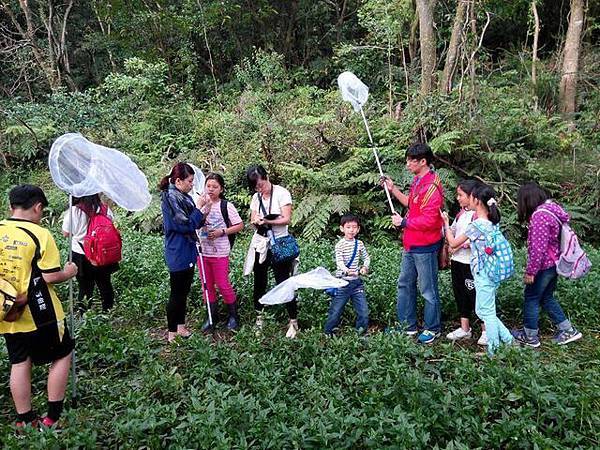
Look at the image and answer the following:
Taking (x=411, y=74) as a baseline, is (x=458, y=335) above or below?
below

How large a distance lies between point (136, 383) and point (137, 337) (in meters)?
0.76

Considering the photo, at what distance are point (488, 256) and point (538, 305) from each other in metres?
0.85

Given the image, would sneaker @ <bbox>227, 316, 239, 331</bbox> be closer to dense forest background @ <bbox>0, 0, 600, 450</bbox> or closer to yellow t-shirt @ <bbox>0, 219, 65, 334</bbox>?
dense forest background @ <bbox>0, 0, 600, 450</bbox>

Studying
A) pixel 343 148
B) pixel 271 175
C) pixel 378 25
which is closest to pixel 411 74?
pixel 378 25

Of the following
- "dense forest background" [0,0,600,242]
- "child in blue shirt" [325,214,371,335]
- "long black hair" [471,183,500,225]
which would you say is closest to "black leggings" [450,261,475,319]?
"long black hair" [471,183,500,225]

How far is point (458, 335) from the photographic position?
517 cm

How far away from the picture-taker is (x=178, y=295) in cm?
518

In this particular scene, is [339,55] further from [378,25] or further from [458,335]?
[458,335]

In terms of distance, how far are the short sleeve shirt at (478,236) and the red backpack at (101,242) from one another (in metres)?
3.75

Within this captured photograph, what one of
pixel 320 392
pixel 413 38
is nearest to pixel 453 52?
pixel 413 38

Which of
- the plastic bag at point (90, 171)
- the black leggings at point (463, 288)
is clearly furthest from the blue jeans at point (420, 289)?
the plastic bag at point (90, 171)

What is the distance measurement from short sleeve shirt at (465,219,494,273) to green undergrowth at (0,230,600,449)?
0.90 metres

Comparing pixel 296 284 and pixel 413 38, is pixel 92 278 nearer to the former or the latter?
pixel 296 284

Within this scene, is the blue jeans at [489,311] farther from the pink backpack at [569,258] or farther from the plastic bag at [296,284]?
the plastic bag at [296,284]
